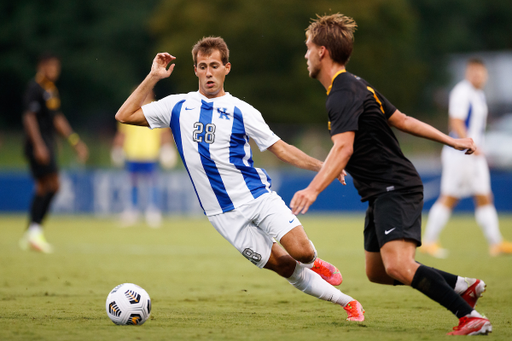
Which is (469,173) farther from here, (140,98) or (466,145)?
(140,98)

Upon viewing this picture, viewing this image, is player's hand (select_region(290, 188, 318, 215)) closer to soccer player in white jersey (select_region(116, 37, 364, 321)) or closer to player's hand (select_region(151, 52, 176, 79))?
soccer player in white jersey (select_region(116, 37, 364, 321))

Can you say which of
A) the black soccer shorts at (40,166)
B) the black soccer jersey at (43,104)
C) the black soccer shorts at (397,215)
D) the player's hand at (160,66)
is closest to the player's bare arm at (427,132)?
the black soccer shorts at (397,215)

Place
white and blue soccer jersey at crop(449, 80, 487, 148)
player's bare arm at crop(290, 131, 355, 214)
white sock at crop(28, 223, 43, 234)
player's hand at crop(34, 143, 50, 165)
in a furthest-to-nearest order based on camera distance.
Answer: player's hand at crop(34, 143, 50, 165), white sock at crop(28, 223, 43, 234), white and blue soccer jersey at crop(449, 80, 487, 148), player's bare arm at crop(290, 131, 355, 214)

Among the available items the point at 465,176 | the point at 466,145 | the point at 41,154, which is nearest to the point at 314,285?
the point at 466,145

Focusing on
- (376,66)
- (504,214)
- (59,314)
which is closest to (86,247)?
(59,314)

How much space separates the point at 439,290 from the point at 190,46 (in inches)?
1473

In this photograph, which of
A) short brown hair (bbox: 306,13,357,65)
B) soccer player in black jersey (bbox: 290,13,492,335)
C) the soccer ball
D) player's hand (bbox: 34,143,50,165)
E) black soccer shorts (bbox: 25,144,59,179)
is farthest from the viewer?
black soccer shorts (bbox: 25,144,59,179)

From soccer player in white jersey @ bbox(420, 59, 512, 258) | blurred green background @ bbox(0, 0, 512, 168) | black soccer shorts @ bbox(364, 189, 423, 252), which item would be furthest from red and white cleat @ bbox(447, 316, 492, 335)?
blurred green background @ bbox(0, 0, 512, 168)

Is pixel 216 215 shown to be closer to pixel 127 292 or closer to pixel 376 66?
pixel 127 292

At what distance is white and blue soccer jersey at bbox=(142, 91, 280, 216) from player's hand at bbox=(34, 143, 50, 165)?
18.3 feet

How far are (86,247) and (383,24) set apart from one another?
117 ft

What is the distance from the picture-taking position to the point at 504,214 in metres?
18.1

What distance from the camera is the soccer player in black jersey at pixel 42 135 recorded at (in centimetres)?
1042

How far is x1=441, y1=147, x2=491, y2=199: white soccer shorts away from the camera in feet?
32.2
